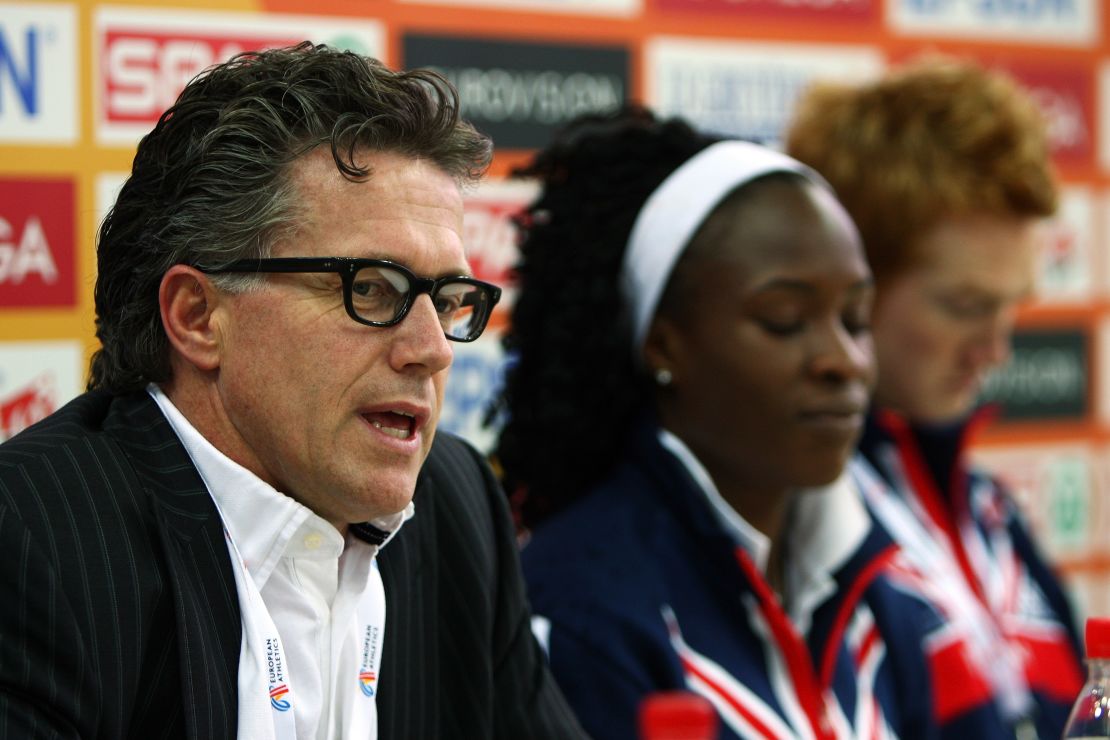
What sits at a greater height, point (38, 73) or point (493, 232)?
point (38, 73)

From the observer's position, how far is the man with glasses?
122cm

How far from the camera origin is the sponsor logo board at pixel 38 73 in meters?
2.14

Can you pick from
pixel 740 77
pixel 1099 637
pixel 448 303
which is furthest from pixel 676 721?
pixel 740 77

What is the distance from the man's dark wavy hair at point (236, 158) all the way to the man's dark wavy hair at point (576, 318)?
0.68 metres

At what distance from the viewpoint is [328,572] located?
1.35 m

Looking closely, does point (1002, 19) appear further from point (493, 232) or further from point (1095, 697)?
point (1095, 697)

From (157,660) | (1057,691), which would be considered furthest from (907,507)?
(157,660)

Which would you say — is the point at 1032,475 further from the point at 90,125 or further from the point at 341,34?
the point at 90,125

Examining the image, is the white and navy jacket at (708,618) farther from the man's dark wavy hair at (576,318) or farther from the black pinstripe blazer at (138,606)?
the black pinstripe blazer at (138,606)

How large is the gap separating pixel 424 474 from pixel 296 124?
1.46 ft

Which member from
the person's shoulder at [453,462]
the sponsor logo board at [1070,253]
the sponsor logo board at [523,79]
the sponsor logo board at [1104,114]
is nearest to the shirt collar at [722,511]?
the person's shoulder at [453,462]

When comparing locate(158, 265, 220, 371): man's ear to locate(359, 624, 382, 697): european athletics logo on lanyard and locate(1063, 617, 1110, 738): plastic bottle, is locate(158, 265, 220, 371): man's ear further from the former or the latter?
locate(1063, 617, 1110, 738): plastic bottle

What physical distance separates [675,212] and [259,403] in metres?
0.87

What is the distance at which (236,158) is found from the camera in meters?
1.30
